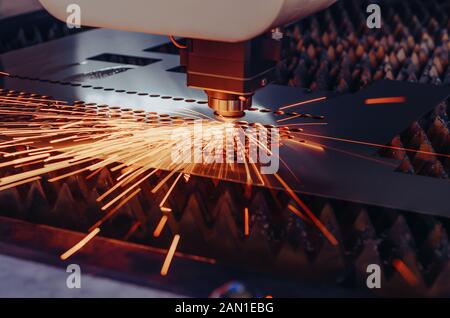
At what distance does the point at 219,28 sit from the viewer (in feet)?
3.67

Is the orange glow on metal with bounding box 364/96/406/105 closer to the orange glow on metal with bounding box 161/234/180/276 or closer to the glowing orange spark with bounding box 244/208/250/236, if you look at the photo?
the glowing orange spark with bounding box 244/208/250/236

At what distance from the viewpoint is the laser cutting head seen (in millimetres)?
1092

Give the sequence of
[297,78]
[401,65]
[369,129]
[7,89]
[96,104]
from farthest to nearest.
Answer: [401,65]
[297,78]
[7,89]
[96,104]
[369,129]

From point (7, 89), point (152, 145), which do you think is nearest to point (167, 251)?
point (152, 145)

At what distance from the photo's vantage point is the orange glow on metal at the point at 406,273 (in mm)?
1071

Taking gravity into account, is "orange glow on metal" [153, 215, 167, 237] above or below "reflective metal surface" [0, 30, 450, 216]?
below

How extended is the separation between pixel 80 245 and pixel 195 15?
445 mm

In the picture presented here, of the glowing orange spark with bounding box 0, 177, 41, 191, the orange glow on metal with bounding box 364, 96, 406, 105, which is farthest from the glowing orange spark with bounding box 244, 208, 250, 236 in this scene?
the orange glow on metal with bounding box 364, 96, 406, 105

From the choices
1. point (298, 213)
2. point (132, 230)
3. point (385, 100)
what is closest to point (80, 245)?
point (132, 230)

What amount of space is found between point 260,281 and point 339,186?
11.0 inches

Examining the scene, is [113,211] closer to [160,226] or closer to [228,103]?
[160,226]

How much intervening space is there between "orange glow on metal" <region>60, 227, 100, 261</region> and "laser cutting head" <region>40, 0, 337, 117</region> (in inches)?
14.6
